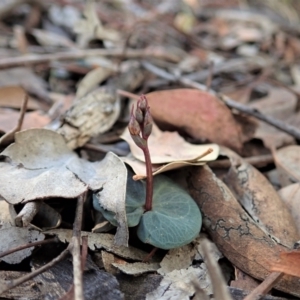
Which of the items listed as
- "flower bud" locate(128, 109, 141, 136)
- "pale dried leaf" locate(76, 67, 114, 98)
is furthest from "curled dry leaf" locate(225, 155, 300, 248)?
"pale dried leaf" locate(76, 67, 114, 98)

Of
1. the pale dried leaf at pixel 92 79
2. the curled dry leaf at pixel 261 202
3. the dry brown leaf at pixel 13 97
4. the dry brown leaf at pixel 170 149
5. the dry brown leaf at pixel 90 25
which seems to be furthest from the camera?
the dry brown leaf at pixel 90 25

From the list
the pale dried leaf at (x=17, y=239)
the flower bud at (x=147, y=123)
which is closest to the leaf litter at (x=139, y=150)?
the pale dried leaf at (x=17, y=239)

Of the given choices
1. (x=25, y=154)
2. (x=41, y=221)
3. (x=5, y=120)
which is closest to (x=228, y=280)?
(x=41, y=221)

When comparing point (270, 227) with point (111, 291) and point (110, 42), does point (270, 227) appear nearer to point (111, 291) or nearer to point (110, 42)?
point (111, 291)

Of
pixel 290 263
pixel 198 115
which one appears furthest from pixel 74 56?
pixel 290 263

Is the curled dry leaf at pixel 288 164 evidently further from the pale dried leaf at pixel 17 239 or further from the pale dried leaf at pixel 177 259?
the pale dried leaf at pixel 17 239

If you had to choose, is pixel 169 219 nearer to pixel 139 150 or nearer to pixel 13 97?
pixel 139 150
